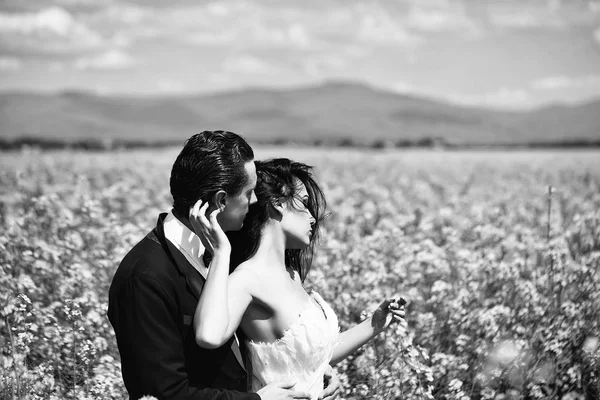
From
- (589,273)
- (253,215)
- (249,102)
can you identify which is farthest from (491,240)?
(249,102)

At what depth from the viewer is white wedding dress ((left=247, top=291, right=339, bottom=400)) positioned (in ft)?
10.4

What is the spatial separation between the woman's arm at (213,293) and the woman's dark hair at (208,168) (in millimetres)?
87

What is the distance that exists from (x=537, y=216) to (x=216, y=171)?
269 inches

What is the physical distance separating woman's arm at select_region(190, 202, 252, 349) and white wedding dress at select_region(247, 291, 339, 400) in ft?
1.08

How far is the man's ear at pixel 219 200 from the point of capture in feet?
9.48

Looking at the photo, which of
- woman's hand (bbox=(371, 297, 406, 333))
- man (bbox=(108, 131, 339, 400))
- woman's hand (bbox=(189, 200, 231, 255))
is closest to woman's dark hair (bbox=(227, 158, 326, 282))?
man (bbox=(108, 131, 339, 400))

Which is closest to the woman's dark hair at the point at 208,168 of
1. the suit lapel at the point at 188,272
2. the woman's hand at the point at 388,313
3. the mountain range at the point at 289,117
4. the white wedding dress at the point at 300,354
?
the suit lapel at the point at 188,272

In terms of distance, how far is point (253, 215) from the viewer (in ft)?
10.8

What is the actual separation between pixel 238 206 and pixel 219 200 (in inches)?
4.4

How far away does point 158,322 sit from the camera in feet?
9.21

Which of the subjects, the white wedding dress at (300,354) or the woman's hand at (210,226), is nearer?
the woman's hand at (210,226)

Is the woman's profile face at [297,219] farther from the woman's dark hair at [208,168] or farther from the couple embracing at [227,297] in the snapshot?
the woman's dark hair at [208,168]

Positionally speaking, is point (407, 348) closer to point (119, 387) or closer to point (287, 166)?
point (287, 166)

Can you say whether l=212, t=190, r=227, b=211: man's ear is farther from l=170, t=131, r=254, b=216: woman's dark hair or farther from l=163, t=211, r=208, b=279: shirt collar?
l=163, t=211, r=208, b=279: shirt collar
